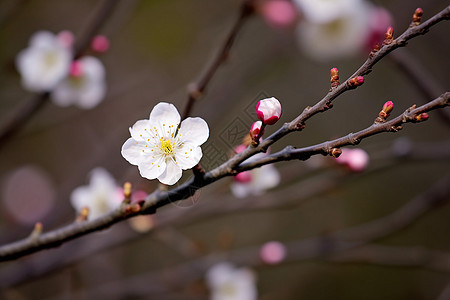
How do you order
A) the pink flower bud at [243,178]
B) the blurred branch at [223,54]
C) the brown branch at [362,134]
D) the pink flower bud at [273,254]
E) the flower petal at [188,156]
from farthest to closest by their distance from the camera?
the pink flower bud at [273,254] → the pink flower bud at [243,178] → the blurred branch at [223,54] → the flower petal at [188,156] → the brown branch at [362,134]

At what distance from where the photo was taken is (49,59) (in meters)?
1.71

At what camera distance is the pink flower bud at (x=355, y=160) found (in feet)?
3.48

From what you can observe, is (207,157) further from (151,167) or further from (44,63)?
(44,63)

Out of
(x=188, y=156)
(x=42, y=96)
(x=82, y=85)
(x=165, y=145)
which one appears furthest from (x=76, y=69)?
(x=188, y=156)

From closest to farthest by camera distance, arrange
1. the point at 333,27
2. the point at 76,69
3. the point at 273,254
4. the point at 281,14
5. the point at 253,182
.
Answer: the point at 253,182 → the point at 76,69 → the point at 273,254 → the point at 281,14 → the point at 333,27

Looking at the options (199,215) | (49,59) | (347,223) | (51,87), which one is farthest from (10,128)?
(347,223)

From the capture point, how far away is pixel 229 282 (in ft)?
6.10

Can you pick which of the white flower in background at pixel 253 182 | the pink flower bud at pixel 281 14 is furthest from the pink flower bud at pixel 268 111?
the pink flower bud at pixel 281 14

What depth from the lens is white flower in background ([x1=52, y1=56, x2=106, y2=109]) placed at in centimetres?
164

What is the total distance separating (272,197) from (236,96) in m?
0.52

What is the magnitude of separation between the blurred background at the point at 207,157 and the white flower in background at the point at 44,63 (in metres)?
0.13

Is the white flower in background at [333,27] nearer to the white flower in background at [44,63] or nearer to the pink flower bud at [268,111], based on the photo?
the white flower in background at [44,63]

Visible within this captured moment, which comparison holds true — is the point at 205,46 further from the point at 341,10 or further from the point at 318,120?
the point at 318,120

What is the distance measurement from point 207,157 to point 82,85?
1.09 meters
